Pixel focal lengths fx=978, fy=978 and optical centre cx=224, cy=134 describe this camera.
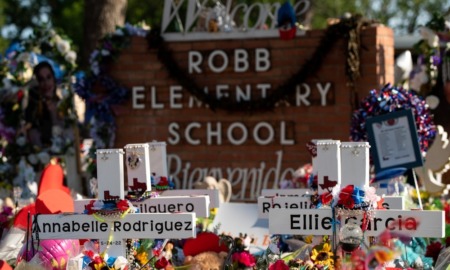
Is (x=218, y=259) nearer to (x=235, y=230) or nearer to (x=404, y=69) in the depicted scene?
(x=235, y=230)

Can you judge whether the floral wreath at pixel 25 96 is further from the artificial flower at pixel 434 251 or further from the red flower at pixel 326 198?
the red flower at pixel 326 198

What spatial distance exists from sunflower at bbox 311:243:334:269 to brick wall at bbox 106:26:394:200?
535cm

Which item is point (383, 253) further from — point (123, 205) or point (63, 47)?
point (63, 47)

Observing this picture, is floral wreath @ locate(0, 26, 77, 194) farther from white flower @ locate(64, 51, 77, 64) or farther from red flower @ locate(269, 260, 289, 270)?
red flower @ locate(269, 260, 289, 270)

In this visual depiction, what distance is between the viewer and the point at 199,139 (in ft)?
36.6

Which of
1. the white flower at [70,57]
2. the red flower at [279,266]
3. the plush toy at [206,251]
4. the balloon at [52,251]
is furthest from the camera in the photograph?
the white flower at [70,57]

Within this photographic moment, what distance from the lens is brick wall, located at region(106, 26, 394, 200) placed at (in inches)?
416

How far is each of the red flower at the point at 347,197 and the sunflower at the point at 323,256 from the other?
25cm

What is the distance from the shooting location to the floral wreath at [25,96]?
39.8ft

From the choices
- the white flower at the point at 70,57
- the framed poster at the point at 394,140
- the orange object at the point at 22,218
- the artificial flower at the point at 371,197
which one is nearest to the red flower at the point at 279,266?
the artificial flower at the point at 371,197

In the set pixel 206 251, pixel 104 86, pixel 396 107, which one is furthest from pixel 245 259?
pixel 104 86

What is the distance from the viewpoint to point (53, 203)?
20.1 ft

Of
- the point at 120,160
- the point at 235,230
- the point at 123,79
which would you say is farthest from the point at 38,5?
the point at 120,160

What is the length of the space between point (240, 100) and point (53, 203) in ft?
16.5
